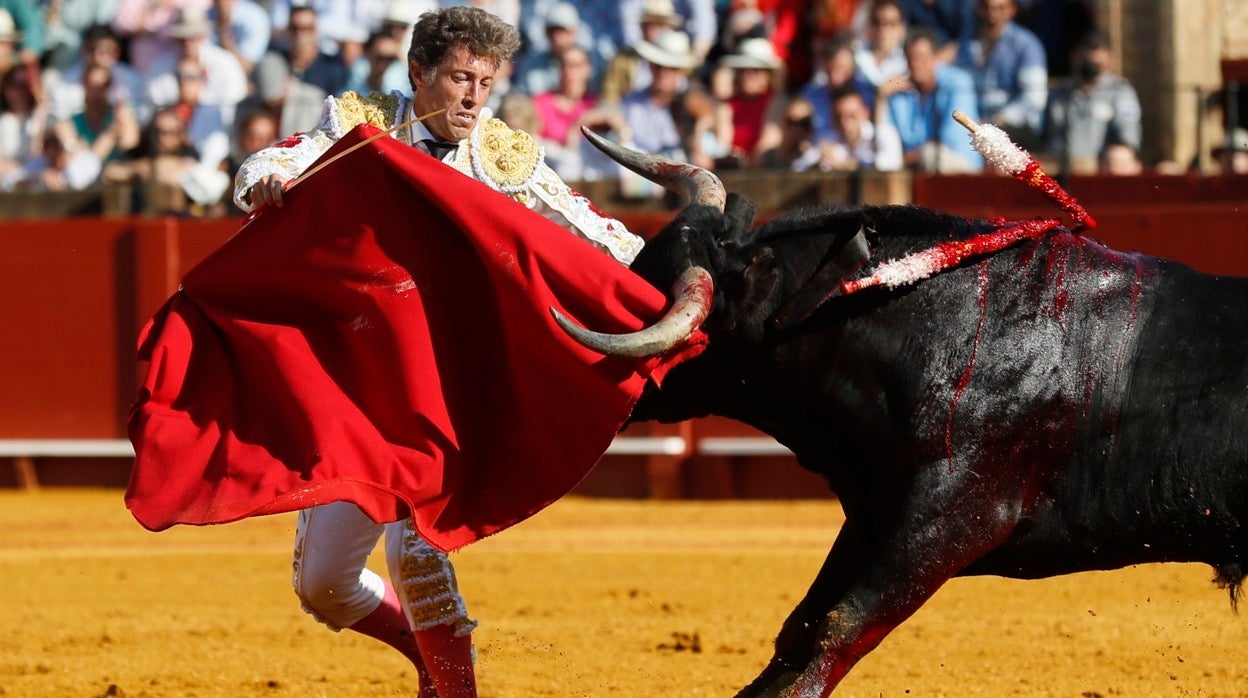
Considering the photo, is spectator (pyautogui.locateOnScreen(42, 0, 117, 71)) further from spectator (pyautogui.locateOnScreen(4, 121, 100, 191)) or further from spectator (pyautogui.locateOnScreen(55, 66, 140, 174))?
spectator (pyautogui.locateOnScreen(4, 121, 100, 191))

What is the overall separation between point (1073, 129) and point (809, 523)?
2052mm

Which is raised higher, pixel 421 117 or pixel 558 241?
pixel 421 117

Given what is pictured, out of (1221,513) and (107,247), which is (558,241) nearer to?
(1221,513)

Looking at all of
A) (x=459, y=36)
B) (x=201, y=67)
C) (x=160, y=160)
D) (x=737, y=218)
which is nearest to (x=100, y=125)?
(x=160, y=160)

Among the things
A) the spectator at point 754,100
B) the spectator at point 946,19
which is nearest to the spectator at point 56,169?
the spectator at point 754,100

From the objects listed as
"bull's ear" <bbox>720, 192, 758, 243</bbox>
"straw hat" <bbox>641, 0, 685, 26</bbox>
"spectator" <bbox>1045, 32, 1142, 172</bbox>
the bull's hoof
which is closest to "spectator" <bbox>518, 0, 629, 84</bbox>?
"straw hat" <bbox>641, 0, 685, 26</bbox>

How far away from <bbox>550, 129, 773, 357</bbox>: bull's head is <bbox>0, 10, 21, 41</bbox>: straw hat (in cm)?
672

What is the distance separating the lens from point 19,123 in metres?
9.12

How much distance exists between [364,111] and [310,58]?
17.8 ft

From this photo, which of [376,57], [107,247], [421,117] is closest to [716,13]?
[376,57]

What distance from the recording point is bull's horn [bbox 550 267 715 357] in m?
2.97

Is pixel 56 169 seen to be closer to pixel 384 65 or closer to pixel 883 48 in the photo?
pixel 384 65

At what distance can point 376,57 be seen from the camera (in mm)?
8336

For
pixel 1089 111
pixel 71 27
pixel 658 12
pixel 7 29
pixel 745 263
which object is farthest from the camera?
pixel 71 27
